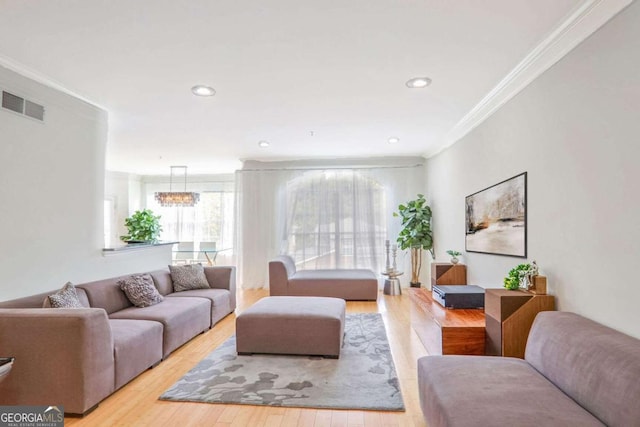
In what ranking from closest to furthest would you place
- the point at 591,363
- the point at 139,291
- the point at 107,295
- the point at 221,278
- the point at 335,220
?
1. the point at 591,363
2. the point at 107,295
3. the point at 139,291
4. the point at 221,278
5. the point at 335,220

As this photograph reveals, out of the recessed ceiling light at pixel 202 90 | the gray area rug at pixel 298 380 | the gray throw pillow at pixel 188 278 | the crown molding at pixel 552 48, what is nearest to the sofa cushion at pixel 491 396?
the gray area rug at pixel 298 380

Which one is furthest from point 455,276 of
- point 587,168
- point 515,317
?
point 587,168

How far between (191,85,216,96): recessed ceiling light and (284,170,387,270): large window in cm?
349

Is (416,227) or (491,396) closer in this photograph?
(491,396)

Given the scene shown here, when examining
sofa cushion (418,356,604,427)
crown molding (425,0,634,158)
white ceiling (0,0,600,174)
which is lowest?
sofa cushion (418,356,604,427)

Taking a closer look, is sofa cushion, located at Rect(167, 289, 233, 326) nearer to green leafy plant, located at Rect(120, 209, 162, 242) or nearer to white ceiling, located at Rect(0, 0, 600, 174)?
white ceiling, located at Rect(0, 0, 600, 174)

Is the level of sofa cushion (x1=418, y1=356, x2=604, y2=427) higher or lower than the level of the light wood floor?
higher

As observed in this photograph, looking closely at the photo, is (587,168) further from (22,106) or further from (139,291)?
(22,106)

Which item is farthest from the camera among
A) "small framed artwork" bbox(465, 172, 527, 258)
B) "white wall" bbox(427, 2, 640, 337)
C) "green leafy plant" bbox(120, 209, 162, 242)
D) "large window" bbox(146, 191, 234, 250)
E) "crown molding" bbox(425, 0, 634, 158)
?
"large window" bbox(146, 191, 234, 250)

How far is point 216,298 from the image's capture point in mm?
4234

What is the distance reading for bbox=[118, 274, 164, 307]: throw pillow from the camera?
11.5 ft

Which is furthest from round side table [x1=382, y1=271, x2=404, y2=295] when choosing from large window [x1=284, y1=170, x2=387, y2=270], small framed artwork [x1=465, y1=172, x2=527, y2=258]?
small framed artwork [x1=465, y1=172, x2=527, y2=258]

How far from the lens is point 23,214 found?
9.24 ft

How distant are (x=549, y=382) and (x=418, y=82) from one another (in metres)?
2.38
